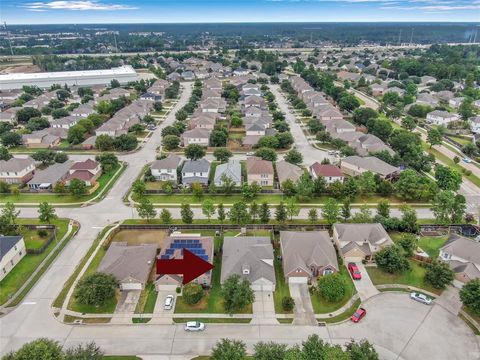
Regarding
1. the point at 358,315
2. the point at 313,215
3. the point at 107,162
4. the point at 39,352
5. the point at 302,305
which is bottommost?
the point at 302,305

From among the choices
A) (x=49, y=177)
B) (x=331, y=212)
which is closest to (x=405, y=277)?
(x=331, y=212)

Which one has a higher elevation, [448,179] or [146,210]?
[448,179]

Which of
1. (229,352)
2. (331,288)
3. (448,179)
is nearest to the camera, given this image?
(229,352)

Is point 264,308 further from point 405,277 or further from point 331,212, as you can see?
point 331,212

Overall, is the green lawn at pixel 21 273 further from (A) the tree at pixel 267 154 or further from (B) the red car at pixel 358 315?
(A) the tree at pixel 267 154

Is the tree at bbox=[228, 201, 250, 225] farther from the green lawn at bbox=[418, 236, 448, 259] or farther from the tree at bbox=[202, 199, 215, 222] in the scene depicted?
the green lawn at bbox=[418, 236, 448, 259]

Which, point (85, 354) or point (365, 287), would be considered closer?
point (85, 354)

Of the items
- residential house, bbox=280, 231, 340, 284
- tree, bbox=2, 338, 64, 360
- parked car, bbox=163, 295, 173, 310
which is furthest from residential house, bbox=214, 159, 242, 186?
tree, bbox=2, 338, 64, 360
